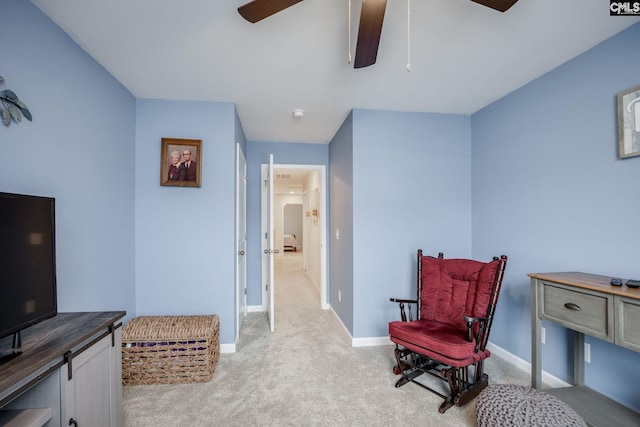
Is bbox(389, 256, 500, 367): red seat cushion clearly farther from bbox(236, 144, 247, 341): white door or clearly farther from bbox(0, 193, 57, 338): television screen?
bbox(0, 193, 57, 338): television screen

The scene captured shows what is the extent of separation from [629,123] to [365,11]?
6.01 ft

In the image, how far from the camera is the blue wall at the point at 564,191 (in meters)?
1.81

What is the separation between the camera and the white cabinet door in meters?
1.17

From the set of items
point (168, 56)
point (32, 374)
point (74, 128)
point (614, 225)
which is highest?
point (168, 56)

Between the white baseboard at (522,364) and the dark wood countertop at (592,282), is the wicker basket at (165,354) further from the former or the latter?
the white baseboard at (522,364)

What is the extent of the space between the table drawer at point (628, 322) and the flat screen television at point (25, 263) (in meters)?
2.71

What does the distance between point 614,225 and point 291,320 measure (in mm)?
3272

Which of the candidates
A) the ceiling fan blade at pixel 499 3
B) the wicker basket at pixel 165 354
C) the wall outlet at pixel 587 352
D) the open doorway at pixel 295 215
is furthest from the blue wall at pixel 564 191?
the open doorway at pixel 295 215

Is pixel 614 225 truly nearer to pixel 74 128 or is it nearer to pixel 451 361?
pixel 451 361

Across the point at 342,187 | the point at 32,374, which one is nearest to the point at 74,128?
the point at 32,374

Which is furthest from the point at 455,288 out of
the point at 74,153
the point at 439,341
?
the point at 74,153

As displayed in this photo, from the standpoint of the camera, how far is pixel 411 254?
120 inches

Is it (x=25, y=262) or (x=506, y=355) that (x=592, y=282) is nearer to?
(x=506, y=355)

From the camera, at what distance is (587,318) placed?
1612 millimetres
